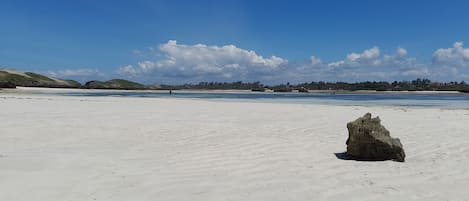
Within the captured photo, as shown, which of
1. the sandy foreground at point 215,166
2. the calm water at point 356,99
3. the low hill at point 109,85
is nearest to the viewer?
the sandy foreground at point 215,166

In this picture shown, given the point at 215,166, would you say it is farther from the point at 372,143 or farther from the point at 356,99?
the point at 356,99

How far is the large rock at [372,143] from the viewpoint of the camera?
770cm

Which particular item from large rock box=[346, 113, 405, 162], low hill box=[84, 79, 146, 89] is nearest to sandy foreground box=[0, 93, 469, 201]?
large rock box=[346, 113, 405, 162]

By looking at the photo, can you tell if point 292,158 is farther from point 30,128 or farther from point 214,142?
point 30,128

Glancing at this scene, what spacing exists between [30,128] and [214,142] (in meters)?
5.50

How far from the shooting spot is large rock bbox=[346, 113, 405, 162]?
7.70 meters

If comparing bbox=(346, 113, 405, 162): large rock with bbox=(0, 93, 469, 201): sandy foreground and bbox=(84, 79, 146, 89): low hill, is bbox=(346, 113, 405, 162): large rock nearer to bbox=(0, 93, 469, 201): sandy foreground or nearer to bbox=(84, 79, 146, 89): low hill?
bbox=(0, 93, 469, 201): sandy foreground

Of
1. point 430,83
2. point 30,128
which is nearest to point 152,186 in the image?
point 30,128

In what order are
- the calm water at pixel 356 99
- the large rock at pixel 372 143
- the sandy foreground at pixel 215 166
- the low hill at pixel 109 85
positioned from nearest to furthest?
1. the sandy foreground at pixel 215 166
2. the large rock at pixel 372 143
3. the calm water at pixel 356 99
4. the low hill at pixel 109 85

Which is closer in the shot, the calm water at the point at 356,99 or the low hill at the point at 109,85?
the calm water at the point at 356,99

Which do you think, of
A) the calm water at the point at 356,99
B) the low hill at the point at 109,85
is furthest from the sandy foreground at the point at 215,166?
the low hill at the point at 109,85

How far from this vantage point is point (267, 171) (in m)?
6.89

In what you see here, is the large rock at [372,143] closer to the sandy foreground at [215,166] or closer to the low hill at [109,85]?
the sandy foreground at [215,166]

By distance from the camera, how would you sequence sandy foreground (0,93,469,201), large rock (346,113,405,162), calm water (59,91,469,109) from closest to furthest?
sandy foreground (0,93,469,201)
large rock (346,113,405,162)
calm water (59,91,469,109)
